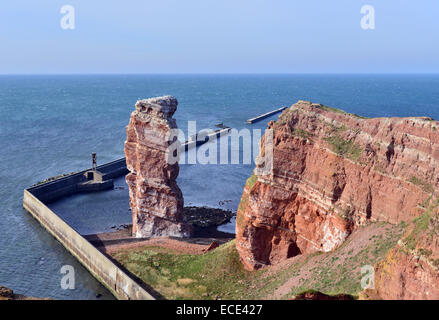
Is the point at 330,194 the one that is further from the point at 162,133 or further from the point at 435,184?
the point at 162,133

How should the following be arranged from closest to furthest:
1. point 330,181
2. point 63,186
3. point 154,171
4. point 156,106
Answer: point 330,181 < point 156,106 < point 154,171 < point 63,186

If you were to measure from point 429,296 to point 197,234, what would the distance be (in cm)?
3978

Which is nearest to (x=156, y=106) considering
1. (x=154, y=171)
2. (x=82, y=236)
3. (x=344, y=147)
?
(x=154, y=171)

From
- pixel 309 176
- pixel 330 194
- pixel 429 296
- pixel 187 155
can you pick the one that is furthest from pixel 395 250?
pixel 187 155

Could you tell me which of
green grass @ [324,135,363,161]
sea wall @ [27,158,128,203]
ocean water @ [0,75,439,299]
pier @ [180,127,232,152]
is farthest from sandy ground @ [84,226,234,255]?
pier @ [180,127,232,152]

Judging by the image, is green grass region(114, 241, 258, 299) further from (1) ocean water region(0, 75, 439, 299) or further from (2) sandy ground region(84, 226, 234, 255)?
(1) ocean water region(0, 75, 439, 299)

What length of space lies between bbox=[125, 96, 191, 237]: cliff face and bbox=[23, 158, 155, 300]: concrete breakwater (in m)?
8.36

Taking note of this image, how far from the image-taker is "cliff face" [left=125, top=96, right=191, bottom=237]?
5453cm

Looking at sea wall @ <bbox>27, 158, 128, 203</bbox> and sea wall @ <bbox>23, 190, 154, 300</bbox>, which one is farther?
sea wall @ <bbox>27, 158, 128, 203</bbox>

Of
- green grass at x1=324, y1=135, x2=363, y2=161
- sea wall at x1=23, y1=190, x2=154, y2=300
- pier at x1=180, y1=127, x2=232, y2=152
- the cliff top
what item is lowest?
sea wall at x1=23, y1=190, x2=154, y2=300

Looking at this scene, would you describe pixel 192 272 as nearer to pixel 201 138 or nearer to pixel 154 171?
pixel 154 171

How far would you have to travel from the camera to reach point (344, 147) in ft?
126

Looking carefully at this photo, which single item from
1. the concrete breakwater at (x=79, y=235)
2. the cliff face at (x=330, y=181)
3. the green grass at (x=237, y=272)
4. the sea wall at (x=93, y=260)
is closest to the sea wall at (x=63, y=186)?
the concrete breakwater at (x=79, y=235)

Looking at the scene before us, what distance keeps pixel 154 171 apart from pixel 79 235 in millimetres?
12510
